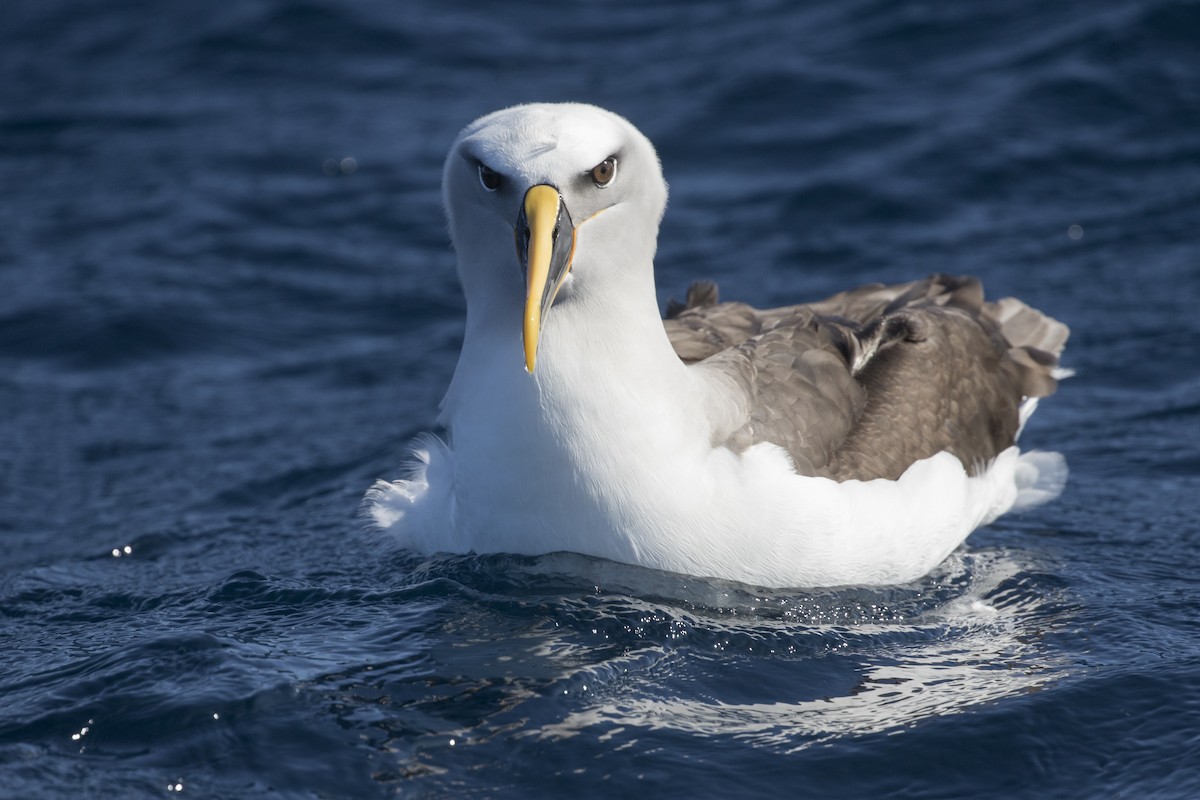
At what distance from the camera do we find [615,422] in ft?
21.6

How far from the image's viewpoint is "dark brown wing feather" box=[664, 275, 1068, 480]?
7293 mm

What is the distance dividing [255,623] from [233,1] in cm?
1252

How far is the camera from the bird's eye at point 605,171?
20.7 feet

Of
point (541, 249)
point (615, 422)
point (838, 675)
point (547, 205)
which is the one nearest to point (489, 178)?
point (547, 205)

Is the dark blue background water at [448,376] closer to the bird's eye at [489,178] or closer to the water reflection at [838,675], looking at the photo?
the water reflection at [838,675]

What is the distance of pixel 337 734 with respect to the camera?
5.85 m

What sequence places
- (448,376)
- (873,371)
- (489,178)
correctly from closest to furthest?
1. (489,178)
2. (873,371)
3. (448,376)

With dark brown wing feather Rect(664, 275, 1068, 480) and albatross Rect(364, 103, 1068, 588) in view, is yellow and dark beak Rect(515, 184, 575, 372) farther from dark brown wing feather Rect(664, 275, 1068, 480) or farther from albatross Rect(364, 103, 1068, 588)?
dark brown wing feather Rect(664, 275, 1068, 480)

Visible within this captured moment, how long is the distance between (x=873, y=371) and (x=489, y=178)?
246cm

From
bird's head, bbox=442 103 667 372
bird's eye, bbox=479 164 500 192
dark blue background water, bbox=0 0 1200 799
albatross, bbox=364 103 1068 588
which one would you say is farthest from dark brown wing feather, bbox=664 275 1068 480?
bird's eye, bbox=479 164 500 192

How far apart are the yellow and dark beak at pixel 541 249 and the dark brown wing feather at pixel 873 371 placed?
1.19 meters

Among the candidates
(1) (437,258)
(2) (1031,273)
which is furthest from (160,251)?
(2) (1031,273)

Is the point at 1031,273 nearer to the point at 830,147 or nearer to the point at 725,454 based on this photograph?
the point at 830,147

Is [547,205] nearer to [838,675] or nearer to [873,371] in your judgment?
[838,675]
